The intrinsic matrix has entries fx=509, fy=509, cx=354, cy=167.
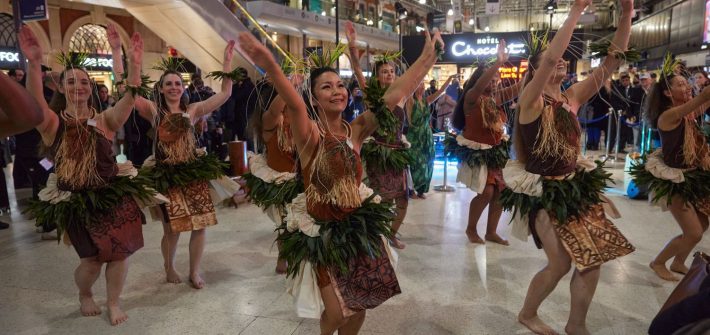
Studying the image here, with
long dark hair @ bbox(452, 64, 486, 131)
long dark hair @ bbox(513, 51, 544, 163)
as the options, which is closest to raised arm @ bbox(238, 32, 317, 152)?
long dark hair @ bbox(513, 51, 544, 163)

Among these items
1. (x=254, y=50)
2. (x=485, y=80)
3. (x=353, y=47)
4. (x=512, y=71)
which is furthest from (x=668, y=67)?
(x=512, y=71)

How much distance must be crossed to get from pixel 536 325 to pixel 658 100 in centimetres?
183

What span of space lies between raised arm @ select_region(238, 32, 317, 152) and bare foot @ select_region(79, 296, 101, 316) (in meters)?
1.90

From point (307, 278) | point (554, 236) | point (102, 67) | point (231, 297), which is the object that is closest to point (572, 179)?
point (554, 236)

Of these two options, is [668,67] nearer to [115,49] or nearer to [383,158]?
[383,158]

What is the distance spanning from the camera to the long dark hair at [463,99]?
395cm

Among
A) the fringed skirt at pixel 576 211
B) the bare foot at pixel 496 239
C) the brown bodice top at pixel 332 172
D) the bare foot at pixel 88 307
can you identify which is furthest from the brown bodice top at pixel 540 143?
the bare foot at pixel 88 307

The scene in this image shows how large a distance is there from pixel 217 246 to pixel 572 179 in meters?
3.02

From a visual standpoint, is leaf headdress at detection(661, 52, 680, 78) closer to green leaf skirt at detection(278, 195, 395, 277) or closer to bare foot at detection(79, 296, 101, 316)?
green leaf skirt at detection(278, 195, 395, 277)

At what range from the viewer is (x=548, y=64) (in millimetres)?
2305

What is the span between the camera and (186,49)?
432 inches

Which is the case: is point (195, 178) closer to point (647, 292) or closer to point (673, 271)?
point (647, 292)

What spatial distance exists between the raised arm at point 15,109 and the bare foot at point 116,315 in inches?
75.2

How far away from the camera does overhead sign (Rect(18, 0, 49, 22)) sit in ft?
21.0
